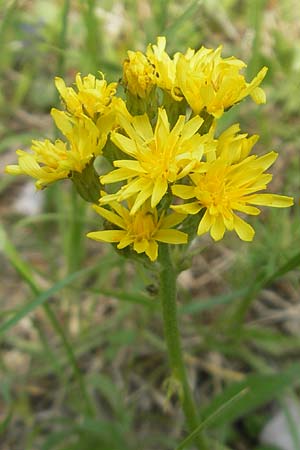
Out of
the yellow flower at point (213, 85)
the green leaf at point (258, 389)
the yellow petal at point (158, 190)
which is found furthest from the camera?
the green leaf at point (258, 389)

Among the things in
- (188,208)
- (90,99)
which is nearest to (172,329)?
(188,208)

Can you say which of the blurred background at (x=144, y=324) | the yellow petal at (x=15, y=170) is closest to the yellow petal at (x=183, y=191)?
the yellow petal at (x=15, y=170)

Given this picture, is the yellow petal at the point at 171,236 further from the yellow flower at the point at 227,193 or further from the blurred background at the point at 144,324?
the blurred background at the point at 144,324

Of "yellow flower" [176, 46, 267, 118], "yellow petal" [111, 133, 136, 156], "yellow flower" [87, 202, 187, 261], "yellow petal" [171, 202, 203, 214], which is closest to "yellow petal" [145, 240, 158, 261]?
"yellow flower" [87, 202, 187, 261]

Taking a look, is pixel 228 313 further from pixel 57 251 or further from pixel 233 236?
pixel 57 251

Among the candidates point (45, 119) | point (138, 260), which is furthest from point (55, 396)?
point (45, 119)

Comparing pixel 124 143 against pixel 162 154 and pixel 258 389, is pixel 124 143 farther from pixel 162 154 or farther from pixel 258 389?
pixel 258 389
